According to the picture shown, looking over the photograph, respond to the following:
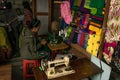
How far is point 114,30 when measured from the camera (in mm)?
2213

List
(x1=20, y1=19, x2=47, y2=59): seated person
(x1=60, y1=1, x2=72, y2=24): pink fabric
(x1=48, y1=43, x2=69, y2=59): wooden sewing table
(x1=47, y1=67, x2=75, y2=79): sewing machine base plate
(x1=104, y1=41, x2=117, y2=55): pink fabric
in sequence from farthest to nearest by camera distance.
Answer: (x1=60, y1=1, x2=72, y2=24): pink fabric < (x1=48, y1=43, x2=69, y2=59): wooden sewing table < (x1=20, y1=19, x2=47, y2=59): seated person < (x1=104, y1=41, x2=117, y2=55): pink fabric < (x1=47, y1=67, x2=75, y2=79): sewing machine base plate

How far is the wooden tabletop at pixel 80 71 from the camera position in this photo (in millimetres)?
2086

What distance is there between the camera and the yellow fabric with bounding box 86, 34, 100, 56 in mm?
2549

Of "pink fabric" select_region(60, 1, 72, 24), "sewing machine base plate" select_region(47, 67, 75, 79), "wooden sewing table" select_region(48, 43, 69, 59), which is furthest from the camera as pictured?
"pink fabric" select_region(60, 1, 72, 24)

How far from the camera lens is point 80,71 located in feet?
7.35

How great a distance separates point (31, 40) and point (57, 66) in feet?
3.01

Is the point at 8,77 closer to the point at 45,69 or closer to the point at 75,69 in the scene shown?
the point at 45,69

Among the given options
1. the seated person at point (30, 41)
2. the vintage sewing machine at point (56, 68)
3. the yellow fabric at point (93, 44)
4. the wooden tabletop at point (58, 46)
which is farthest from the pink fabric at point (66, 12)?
the vintage sewing machine at point (56, 68)

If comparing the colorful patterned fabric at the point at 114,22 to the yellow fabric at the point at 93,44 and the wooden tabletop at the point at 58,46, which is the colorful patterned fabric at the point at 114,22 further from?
the wooden tabletop at the point at 58,46

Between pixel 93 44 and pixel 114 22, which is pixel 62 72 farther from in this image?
pixel 114 22

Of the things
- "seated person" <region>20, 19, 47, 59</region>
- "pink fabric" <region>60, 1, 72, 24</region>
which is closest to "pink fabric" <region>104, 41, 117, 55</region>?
"pink fabric" <region>60, 1, 72, 24</region>

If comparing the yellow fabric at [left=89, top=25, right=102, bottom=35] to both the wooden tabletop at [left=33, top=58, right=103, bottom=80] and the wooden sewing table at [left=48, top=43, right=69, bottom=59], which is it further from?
the wooden sewing table at [left=48, top=43, right=69, bottom=59]

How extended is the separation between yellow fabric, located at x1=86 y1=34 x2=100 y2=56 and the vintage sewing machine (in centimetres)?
62

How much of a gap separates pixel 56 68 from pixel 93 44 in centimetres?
83
